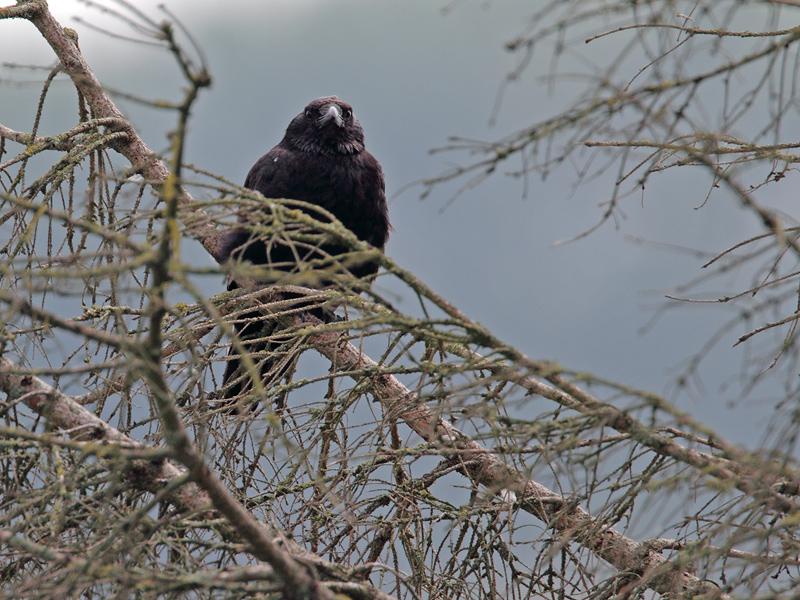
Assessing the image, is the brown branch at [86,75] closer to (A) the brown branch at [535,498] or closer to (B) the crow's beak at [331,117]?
(B) the crow's beak at [331,117]

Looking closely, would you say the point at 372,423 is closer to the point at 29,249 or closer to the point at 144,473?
the point at 144,473

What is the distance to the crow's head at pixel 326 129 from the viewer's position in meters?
4.89

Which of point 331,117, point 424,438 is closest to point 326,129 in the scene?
point 331,117

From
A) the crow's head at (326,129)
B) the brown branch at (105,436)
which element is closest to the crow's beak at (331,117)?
the crow's head at (326,129)

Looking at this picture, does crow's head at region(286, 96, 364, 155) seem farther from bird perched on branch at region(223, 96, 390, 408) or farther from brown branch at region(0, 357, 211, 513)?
brown branch at region(0, 357, 211, 513)

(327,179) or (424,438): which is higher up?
(327,179)

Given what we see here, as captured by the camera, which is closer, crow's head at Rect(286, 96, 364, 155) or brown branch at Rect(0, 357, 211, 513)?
brown branch at Rect(0, 357, 211, 513)

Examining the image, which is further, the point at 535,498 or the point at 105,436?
the point at 535,498

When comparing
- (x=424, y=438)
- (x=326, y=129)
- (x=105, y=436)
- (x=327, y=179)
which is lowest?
(x=105, y=436)

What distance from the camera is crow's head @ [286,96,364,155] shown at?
4.89m

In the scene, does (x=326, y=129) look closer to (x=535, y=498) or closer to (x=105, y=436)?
(x=535, y=498)

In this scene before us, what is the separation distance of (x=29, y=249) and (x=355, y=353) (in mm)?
1298

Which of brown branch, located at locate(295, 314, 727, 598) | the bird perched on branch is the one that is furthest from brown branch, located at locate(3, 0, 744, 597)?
the bird perched on branch

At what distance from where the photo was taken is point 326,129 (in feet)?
16.1
